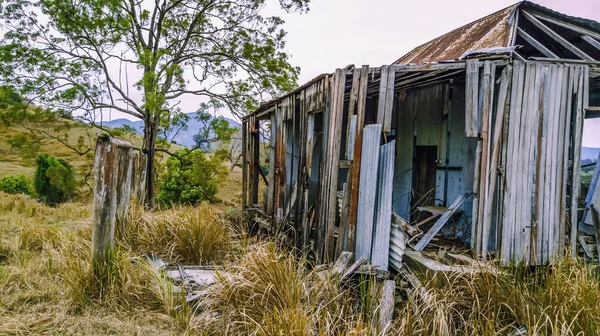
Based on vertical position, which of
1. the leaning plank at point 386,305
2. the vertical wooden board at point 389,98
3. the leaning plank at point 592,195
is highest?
the vertical wooden board at point 389,98

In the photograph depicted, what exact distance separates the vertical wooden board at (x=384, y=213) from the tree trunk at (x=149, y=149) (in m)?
11.1

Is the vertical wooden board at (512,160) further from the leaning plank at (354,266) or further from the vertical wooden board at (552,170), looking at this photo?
the leaning plank at (354,266)

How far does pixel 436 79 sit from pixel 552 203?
2487 mm

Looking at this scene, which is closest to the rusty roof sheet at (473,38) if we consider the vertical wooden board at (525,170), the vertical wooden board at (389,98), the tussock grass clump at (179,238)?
the vertical wooden board at (525,170)

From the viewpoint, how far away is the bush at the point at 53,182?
1573cm

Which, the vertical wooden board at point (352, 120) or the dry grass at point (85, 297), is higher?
the vertical wooden board at point (352, 120)

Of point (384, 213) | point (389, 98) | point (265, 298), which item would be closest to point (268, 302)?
point (265, 298)

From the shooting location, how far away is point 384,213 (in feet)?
15.5

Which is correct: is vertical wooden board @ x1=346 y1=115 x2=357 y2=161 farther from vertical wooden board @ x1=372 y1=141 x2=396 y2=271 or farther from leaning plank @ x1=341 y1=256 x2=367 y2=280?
leaning plank @ x1=341 y1=256 x2=367 y2=280

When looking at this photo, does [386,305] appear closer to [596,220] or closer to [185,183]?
[596,220]

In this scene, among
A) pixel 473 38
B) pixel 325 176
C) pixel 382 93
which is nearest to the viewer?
pixel 382 93

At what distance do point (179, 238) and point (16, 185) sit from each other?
15.0m

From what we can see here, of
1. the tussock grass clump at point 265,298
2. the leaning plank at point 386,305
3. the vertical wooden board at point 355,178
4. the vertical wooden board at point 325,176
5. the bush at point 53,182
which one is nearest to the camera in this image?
the tussock grass clump at point 265,298

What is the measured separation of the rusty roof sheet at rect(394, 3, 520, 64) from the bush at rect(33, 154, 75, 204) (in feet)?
48.9
